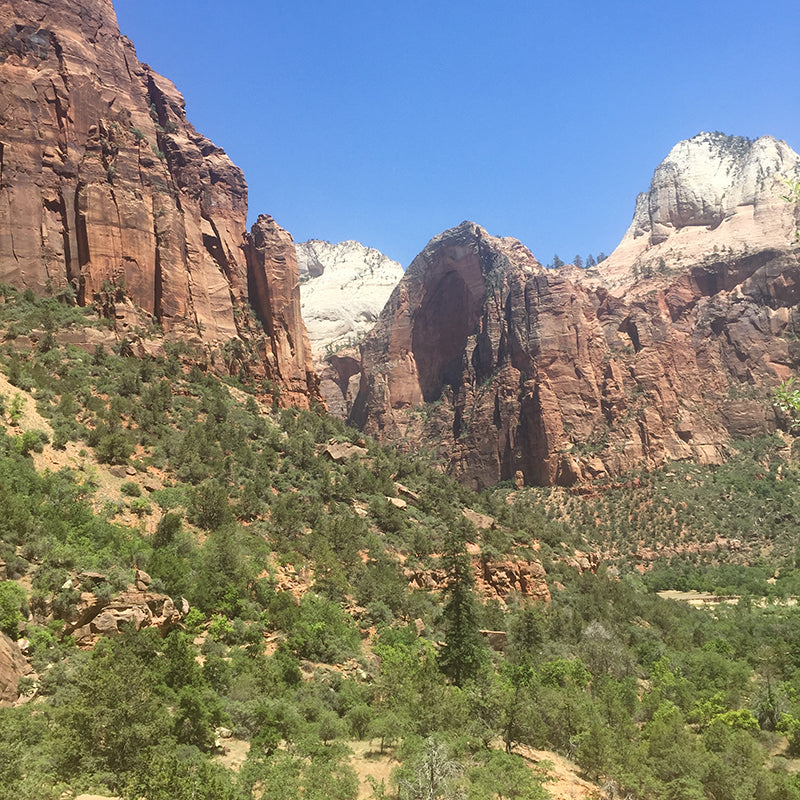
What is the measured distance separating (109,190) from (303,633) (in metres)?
39.6

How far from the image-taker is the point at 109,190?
1809 inches

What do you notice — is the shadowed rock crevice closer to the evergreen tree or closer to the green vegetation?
the green vegetation

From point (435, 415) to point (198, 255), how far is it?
227 feet

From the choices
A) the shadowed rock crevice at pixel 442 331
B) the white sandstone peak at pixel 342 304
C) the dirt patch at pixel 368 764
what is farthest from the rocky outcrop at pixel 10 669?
the white sandstone peak at pixel 342 304

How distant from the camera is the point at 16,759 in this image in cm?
959

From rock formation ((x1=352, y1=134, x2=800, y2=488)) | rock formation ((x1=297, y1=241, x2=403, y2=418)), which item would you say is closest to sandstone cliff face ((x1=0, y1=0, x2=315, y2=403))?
rock formation ((x1=352, y1=134, x2=800, y2=488))

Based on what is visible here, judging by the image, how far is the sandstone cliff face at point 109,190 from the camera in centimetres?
4281

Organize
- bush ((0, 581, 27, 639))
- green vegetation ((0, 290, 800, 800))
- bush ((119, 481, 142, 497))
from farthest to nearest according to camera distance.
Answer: bush ((119, 481, 142, 497)) → bush ((0, 581, 27, 639)) → green vegetation ((0, 290, 800, 800))

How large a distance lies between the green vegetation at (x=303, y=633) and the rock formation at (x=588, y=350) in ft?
139

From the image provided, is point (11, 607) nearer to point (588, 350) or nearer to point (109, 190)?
point (109, 190)

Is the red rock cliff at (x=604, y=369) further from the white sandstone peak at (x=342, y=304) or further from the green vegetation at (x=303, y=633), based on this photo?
the white sandstone peak at (x=342, y=304)

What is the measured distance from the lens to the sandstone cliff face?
140ft

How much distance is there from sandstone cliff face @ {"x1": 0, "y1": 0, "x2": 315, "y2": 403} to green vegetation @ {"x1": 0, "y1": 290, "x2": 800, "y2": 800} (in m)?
4.87

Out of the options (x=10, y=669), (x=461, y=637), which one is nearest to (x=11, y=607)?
(x=10, y=669)
